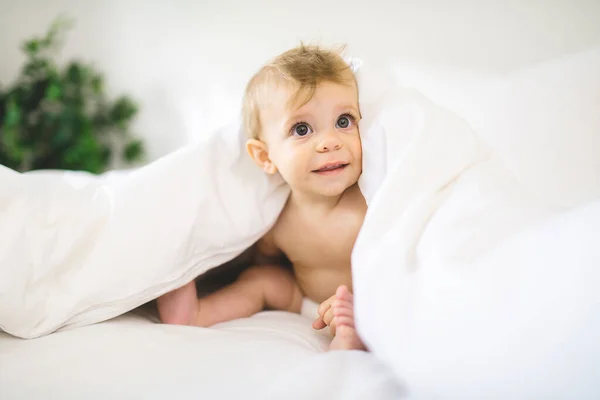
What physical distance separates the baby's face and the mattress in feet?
0.86

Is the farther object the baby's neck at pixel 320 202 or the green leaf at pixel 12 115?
the green leaf at pixel 12 115

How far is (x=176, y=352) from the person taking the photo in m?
0.65

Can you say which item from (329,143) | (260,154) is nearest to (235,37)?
(260,154)

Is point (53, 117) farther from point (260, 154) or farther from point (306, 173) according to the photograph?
point (306, 173)

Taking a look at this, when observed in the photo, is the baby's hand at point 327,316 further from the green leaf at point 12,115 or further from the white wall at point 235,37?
the green leaf at point 12,115

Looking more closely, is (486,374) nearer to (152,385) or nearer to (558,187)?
(152,385)

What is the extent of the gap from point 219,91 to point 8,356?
126cm

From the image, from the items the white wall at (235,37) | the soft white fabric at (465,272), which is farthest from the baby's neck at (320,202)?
the white wall at (235,37)

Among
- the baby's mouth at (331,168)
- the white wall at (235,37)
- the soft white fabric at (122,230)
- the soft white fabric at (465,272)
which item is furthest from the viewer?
the white wall at (235,37)

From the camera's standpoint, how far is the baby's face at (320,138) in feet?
2.67

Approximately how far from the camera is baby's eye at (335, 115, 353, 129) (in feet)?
2.78

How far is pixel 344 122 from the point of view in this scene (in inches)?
33.5

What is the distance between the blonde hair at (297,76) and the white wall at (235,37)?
22.6 inches

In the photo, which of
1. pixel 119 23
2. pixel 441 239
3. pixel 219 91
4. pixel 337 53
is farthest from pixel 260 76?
pixel 119 23
